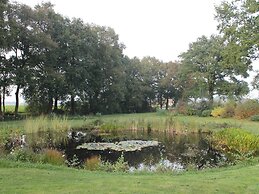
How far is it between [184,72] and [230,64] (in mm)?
13362

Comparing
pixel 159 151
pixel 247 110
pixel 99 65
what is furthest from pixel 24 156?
pixel 99 65

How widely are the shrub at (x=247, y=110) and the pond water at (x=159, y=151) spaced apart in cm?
946

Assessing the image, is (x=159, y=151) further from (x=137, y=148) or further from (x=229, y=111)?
(x=229, y=111)

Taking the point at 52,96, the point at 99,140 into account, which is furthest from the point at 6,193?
the point at 52,96

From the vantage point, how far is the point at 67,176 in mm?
7082

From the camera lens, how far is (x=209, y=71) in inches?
1500

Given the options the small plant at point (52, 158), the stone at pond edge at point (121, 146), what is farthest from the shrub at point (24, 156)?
the stone at pond edge at point (121, 146)

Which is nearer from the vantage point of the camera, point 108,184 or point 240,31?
point 108,184

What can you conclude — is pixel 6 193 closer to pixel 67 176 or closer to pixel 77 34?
pixel 67 176

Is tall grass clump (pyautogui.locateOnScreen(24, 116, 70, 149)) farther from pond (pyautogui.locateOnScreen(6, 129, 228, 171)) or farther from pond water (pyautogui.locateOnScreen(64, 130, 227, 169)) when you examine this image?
pond water (pyautogui.locateOnScreen(64, 130, 227, 169))

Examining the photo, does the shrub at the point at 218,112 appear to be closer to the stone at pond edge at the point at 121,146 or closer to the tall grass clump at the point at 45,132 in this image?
the stone at pond edge at the point at 121,146

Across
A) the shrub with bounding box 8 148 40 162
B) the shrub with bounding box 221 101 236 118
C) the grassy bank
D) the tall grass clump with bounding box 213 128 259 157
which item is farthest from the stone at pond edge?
the shrub with bounding box 221 101 236 118

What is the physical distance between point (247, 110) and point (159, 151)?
16083mm

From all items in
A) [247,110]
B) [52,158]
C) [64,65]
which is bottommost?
[52,158]
